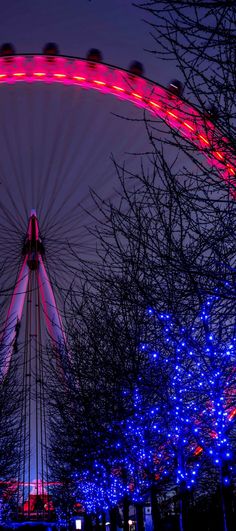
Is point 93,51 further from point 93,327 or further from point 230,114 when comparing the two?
point 230,114

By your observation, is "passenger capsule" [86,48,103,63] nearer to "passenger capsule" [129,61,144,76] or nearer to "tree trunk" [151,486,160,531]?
"passenger capsule" [129,61,144,76]

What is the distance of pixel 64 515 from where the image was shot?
51.5 metres

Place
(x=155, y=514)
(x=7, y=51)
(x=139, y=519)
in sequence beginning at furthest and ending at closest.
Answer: (x=7, y=51), (x=139, y=519), (x=155, y=514)

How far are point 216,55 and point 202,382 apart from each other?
8.23m

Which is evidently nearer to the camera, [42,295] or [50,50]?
[50,50]

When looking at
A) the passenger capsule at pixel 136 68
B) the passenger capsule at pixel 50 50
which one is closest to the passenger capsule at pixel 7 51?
the passenger capsule at pixel 50 50

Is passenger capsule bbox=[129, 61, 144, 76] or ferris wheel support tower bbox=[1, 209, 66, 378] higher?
passenger capsule bbox=[129, 61, 144, 76]

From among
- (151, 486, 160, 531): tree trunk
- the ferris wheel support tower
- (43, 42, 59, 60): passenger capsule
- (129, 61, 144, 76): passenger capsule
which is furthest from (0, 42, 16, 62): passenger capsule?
(151, 486, 160, 531): tree trunk

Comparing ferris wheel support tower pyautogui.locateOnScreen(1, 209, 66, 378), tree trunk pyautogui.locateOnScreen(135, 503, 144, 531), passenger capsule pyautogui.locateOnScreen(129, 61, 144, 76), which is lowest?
tree trunk pyautogui.locateOnScreen(135, 503, 144, 531)

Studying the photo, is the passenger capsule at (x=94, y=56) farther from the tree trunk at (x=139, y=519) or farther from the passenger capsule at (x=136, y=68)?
the tree trunk at (x=139, y=519)

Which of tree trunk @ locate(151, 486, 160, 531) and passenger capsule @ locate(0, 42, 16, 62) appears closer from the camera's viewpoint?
tree trunk @ locate(151, 486, 160, 531)

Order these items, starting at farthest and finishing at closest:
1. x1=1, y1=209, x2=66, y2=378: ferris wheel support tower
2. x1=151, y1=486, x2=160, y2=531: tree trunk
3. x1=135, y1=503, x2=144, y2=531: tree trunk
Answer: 1. x1=1, y1=209, x2=66, y2=378: ferris wheel support tower
2. x1=135, y1=503, x2=144, y2=531: tree trunk
3. x1=151, y1=486, x2=160, y2=531: tree trunk

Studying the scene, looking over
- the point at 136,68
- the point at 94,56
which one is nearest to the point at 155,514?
the point at 136,68

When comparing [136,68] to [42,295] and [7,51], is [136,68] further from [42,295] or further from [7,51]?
[42,295]
